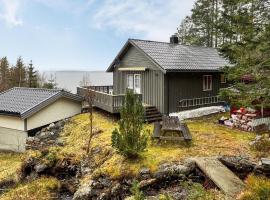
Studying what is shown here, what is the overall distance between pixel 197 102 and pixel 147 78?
392 cm

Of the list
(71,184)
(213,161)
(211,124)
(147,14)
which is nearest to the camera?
(213,161)

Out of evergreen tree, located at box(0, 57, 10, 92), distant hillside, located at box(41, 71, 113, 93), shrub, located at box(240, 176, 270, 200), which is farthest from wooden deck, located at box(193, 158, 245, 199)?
evergreen tree, located at box(0, 57, 10, 92)

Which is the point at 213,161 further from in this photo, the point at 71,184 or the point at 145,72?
the point at 145,72

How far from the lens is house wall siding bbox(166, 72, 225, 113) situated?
19.5 m

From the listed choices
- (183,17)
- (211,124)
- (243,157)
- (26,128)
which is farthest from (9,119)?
(183,17)

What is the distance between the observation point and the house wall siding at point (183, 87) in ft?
64.0

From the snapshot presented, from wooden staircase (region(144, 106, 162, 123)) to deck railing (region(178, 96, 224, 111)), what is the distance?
166 centimetres

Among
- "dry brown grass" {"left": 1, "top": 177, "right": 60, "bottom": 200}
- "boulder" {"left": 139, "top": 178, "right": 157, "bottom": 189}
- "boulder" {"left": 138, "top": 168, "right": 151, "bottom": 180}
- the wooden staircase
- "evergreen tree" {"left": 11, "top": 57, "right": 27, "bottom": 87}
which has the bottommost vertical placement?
"dry brown grass" {"left": 1, "top": 177, "right": 60, "bottom": 200}

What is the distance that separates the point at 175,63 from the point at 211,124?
4793mm

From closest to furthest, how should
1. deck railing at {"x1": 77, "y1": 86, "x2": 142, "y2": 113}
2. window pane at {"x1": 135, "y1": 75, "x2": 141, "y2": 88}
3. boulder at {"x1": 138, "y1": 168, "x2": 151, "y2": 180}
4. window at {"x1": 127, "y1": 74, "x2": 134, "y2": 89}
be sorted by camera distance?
1. boulder at {"x1": 138, "y1": 168, "x2": 151, "y2": 180}
2. deck railing at {"x1": 77, "y1": 86, "x2": 142, "y2": 113}
3. window pane at {"x1": 135, "y1": 75, "x2": 141, "y2": 88}
4. window at {"x1": 127, "y1": 74, "x2": 134, "y2": 89}

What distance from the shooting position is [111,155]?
41.5 feet

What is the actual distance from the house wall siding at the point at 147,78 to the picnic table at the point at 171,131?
187 inches

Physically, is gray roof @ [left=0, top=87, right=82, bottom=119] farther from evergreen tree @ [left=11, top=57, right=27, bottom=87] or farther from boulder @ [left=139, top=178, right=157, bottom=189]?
evergreen tree @ [left=11, top=57, right=27, bottom=87]

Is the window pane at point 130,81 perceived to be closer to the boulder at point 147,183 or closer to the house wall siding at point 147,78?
the house wall siding at point 147,78
